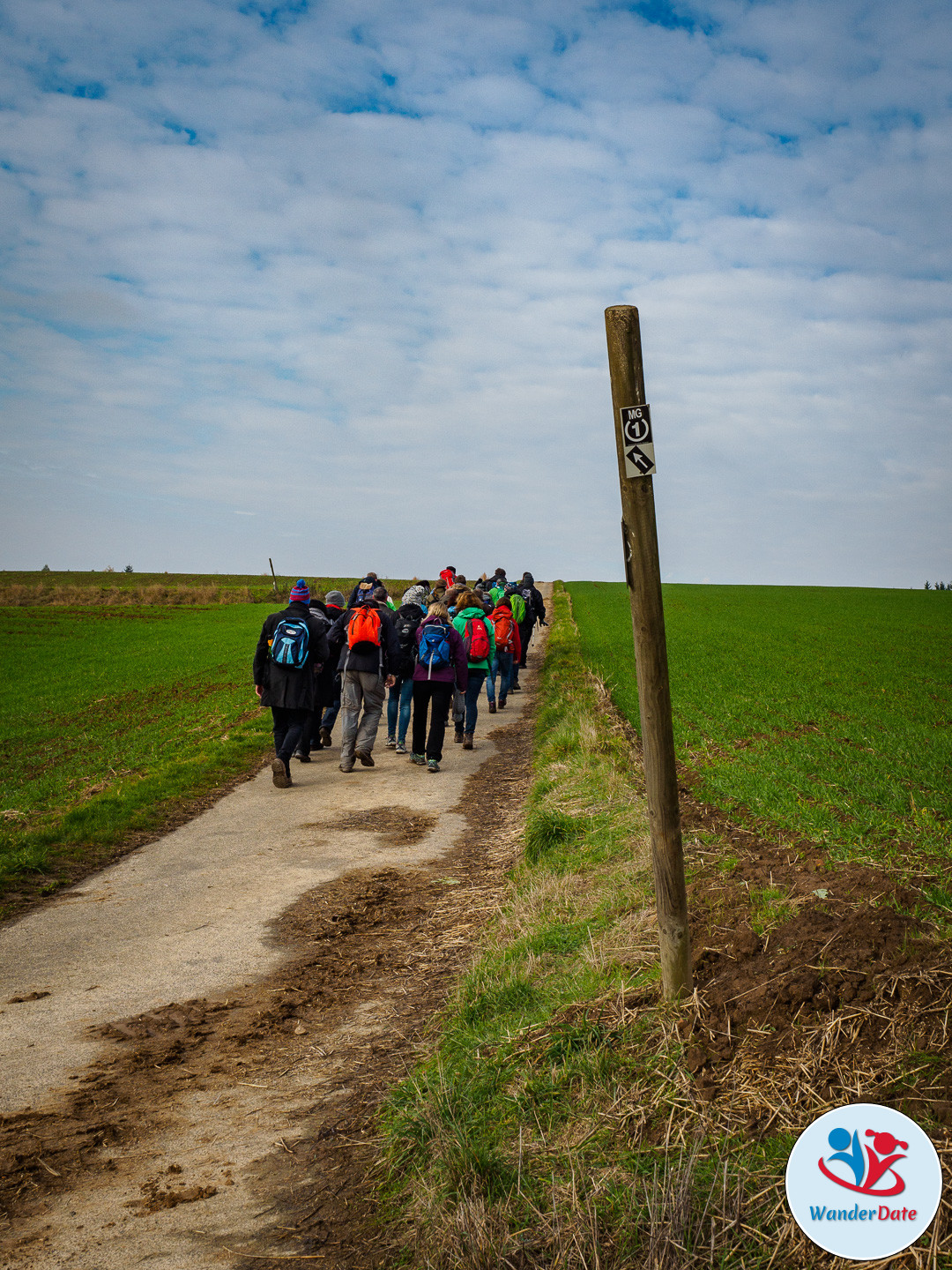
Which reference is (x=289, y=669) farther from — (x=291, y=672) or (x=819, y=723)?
(x=819, y=723)

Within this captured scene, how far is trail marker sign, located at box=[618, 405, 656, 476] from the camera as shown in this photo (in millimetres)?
3947

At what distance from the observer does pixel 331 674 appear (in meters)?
13.4

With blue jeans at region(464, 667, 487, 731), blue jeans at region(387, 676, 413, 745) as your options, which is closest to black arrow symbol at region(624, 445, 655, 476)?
blue jeans at region(387, 676, 413, 745)

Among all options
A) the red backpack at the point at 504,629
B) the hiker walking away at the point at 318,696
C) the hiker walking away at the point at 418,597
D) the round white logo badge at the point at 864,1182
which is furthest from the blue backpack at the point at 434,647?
the round white logo badge at the point at 864,1182

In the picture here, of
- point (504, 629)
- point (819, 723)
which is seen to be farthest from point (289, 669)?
point (819, 723)

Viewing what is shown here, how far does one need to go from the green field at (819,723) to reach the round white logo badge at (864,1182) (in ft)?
12.3

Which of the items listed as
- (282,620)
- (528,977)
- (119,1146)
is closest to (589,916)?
(528,977)

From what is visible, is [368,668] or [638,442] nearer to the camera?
[638,442]

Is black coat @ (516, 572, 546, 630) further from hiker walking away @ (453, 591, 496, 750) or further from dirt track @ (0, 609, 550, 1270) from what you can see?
dirt track @ (0, 609, 550, 1270)

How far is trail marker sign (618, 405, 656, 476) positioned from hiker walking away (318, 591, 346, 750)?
29.2 feet

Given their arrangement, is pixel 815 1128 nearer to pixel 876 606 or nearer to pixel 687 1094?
pixel 687 1094

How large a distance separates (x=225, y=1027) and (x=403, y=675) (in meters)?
7.34

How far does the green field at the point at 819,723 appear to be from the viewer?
27.0 feet

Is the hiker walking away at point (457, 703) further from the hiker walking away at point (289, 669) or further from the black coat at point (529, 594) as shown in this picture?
the black coat at point (529, 594)
